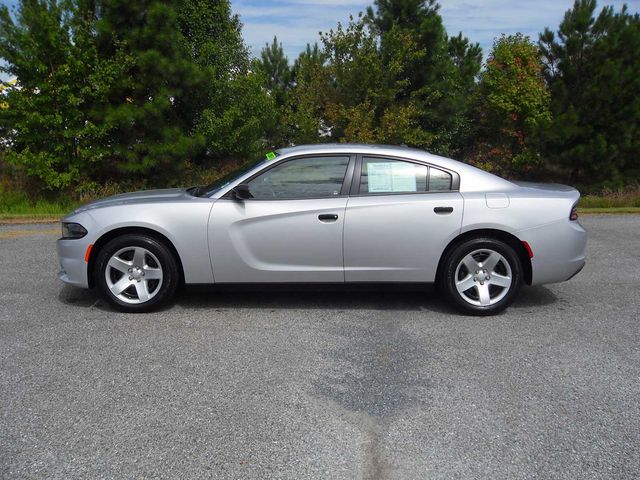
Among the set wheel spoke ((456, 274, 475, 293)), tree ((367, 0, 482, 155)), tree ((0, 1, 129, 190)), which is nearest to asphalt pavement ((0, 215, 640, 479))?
wheel spoke ((456, 274, 475, 293))

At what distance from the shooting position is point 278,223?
17.8 feet

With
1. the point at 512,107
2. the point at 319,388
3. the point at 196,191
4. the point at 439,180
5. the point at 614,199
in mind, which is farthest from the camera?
the point at 512,107

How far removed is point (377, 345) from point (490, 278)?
4.55ft

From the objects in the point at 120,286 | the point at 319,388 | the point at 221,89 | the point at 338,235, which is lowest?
the point at 319,388

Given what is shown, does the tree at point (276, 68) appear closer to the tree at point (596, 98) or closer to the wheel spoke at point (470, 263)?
the tree at point (596, 98)

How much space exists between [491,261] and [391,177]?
1170 millimetres

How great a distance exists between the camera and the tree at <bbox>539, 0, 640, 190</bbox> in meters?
13.3

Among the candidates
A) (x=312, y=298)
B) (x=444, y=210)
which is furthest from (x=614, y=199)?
(x=312, y=298)

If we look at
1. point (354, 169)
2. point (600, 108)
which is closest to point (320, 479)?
point (354, 169)

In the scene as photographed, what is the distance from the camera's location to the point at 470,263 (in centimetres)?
548

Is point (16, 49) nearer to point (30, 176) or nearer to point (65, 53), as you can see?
point (65, 53)

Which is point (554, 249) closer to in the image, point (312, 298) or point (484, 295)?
point (484, 295)

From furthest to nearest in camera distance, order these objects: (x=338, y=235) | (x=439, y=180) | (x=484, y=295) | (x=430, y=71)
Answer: (x=430, y=71) < (x=439, y=180) < (x=484, y=295) < (x=338, y=235)

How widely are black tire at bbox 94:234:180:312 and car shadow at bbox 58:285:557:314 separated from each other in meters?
0.22
